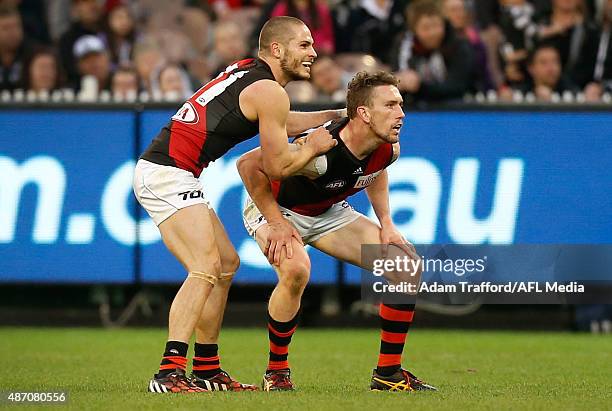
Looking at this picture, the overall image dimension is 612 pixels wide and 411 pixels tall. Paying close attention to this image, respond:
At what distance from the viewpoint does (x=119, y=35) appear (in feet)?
55.0

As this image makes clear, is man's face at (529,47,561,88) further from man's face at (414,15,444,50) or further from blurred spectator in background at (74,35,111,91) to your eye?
blurred spectator in background at (74,35,111,91)

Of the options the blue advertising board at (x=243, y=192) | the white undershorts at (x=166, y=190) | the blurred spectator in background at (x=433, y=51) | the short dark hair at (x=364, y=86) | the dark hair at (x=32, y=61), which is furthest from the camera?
the dark hair at (x=32, y=61)

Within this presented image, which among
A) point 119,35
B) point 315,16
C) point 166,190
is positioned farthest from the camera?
point 119,35

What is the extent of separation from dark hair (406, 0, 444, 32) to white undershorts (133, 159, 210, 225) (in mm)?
6310

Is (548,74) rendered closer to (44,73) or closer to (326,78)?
(326,78)

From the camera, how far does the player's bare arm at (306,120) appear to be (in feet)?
29.8

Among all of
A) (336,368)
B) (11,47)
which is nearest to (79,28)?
(11,47)

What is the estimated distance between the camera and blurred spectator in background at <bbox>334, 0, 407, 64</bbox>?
15.9m

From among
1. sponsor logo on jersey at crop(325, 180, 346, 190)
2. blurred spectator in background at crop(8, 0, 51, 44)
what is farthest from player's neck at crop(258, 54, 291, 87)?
blurred spectator in background at crop(8, 0, 51, 44)

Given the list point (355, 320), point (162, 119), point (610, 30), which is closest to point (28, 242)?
point (162, 119)

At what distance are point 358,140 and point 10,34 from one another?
8397 millimetres

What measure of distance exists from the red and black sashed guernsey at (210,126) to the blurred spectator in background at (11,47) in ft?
23.9

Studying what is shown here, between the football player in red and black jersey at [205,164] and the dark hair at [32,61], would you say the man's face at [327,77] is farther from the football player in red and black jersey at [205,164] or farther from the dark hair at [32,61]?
the football player in red and black jersey at [205,164]

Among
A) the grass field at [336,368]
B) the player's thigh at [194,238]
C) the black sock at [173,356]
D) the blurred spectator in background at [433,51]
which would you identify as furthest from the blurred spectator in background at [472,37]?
the black sock at [173,356]
